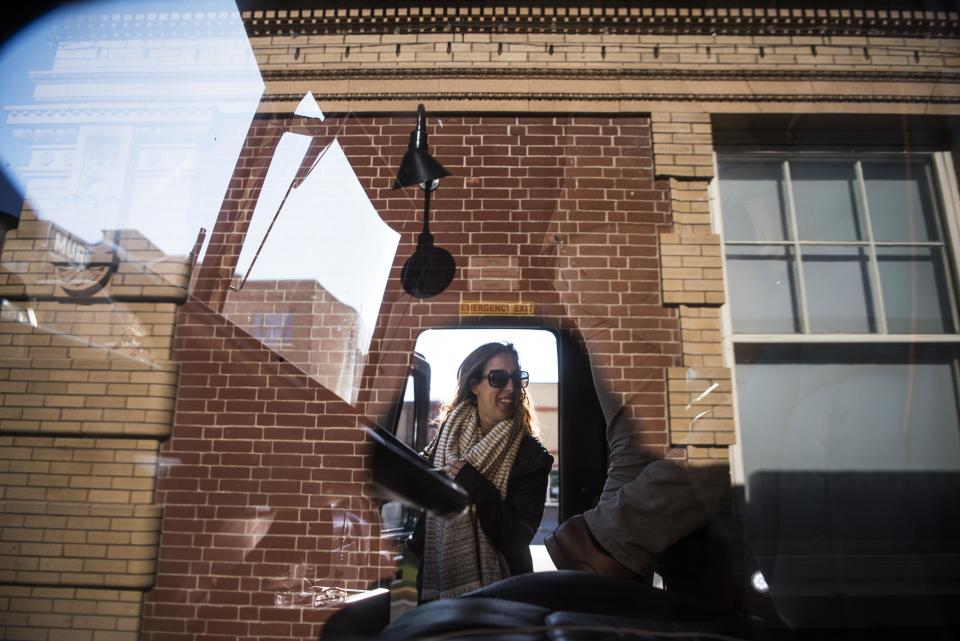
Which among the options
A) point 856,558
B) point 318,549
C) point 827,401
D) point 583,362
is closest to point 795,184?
point 827,401

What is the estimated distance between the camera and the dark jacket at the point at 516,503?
0.85m

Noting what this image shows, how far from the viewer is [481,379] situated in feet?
2.80

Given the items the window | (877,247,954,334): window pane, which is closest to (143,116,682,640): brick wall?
the window

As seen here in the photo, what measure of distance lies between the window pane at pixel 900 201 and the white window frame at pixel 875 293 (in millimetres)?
21

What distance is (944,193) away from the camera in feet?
3.81

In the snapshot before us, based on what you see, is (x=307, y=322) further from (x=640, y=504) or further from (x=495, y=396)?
(x=640, y=504)

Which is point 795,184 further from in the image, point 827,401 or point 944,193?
point 827,401

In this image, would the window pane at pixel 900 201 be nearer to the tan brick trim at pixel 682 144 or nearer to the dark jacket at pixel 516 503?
the tan brick trim at pixel 682 144

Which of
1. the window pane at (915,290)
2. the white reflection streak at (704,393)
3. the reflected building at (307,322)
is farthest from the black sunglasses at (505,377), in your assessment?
the window pane at (915,290)

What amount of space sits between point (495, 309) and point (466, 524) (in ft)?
1.21

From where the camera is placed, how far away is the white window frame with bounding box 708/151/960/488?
1.09 m

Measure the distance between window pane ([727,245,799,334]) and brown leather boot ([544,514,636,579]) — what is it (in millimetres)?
549

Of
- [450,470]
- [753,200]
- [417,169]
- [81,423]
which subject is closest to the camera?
[450,470]

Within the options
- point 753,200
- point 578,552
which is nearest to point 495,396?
point 578,552
